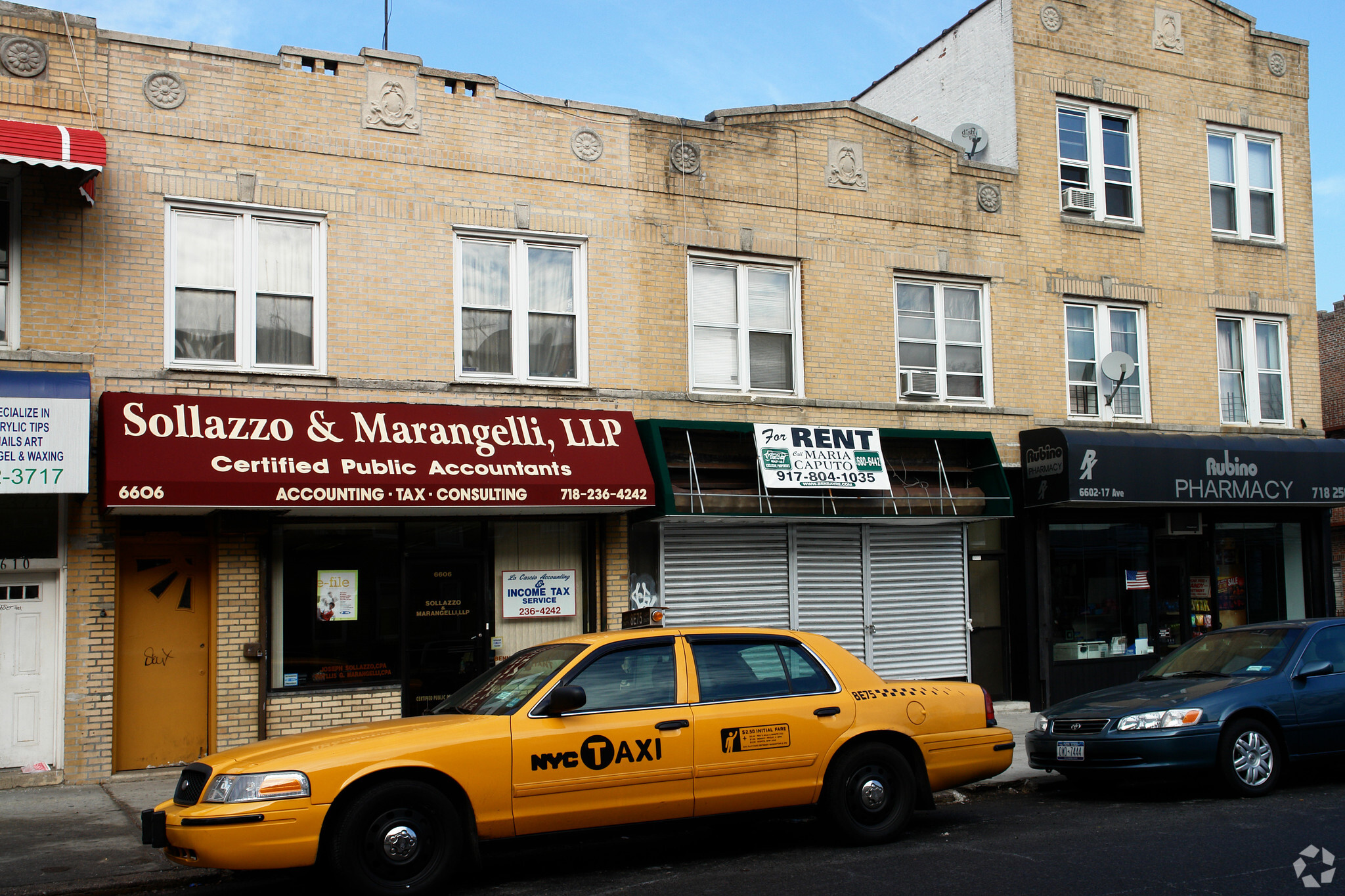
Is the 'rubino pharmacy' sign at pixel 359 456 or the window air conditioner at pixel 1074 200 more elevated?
the window air conditioner at pixel 1074 200

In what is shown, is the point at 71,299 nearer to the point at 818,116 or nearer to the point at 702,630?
the point at 702,630

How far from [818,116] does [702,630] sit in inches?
358

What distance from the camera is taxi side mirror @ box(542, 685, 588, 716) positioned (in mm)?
7090

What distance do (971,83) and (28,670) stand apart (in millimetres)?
14281

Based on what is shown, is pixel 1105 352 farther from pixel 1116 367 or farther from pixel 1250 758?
pixel 1250 758

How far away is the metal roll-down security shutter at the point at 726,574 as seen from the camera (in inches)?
534

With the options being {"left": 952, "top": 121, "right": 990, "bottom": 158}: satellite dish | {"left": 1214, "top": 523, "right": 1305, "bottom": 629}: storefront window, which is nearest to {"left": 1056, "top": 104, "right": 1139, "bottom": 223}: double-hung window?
{"left": 952, "top": 121, "right": 990, "bottom": 158}: satellite dish

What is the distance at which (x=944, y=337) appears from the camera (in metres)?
15.5

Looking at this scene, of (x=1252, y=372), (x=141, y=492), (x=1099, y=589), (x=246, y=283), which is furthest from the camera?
(x=1252, y=372)

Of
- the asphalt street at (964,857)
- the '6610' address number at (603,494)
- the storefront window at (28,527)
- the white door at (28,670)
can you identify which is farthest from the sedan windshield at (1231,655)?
the storefront window at (28,527)

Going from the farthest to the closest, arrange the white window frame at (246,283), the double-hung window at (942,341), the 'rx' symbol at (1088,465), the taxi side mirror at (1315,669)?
1. the double-hung window at (942,341)
2. the 'rx' symbol at (1088,465)
3. the white window frame at (246,283)
4. the taxi side mirror at (1315,669)

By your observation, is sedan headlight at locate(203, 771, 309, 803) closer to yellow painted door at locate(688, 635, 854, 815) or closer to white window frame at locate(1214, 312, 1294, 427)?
yellow painted door at locate(688, 635, 854, 815)

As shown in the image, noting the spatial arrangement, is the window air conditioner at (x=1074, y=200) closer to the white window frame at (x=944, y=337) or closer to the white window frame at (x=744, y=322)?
the white window frame at (x=944, y=337)

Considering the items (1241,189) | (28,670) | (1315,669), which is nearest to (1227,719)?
(1315,669)
